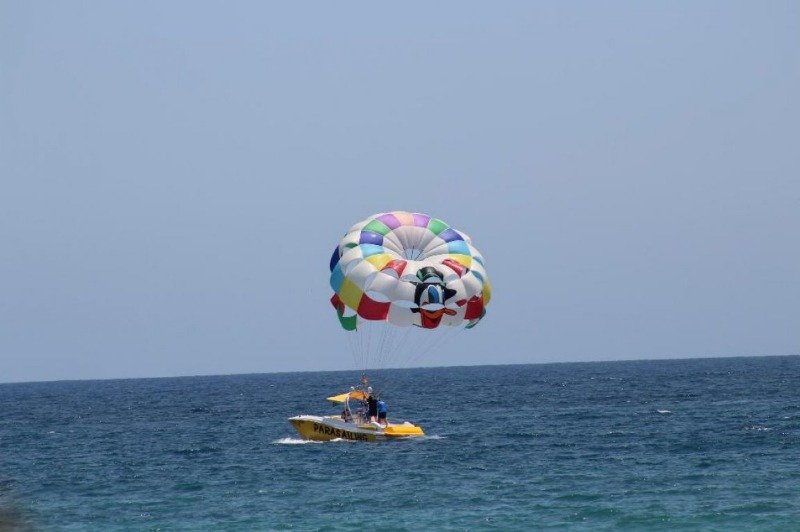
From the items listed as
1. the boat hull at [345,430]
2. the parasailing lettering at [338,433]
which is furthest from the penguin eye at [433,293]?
the parasailing lettering at [338,433]

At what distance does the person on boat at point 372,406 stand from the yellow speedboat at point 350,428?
0.14 metres

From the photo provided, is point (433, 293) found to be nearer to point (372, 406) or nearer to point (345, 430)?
point (372, 406)

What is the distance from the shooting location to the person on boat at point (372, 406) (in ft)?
129

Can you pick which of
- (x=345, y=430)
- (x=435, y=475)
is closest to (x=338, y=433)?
(x=345, y=430)

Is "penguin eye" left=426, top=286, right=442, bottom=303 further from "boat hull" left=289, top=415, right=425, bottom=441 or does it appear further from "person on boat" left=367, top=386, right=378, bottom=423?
"boat hull" left=289, top=415, right=425, bottom=441

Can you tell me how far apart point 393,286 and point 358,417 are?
7.93 metres

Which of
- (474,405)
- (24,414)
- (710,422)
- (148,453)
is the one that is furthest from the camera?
(24,414)

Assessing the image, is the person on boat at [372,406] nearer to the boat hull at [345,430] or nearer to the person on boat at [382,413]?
the person on boat at [382,413]

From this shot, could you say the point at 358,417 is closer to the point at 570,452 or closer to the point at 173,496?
the point at 570,452

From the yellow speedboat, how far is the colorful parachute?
4.37 metres

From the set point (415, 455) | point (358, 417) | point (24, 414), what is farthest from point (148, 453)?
point (24, 414)

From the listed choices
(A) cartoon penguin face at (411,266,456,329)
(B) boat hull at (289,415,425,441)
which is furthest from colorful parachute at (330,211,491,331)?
(B) boat hull at (289,415,425,441)

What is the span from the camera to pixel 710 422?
5059 cm

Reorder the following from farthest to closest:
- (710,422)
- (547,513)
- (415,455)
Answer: (710,422)
(415,455)
(547,513)
